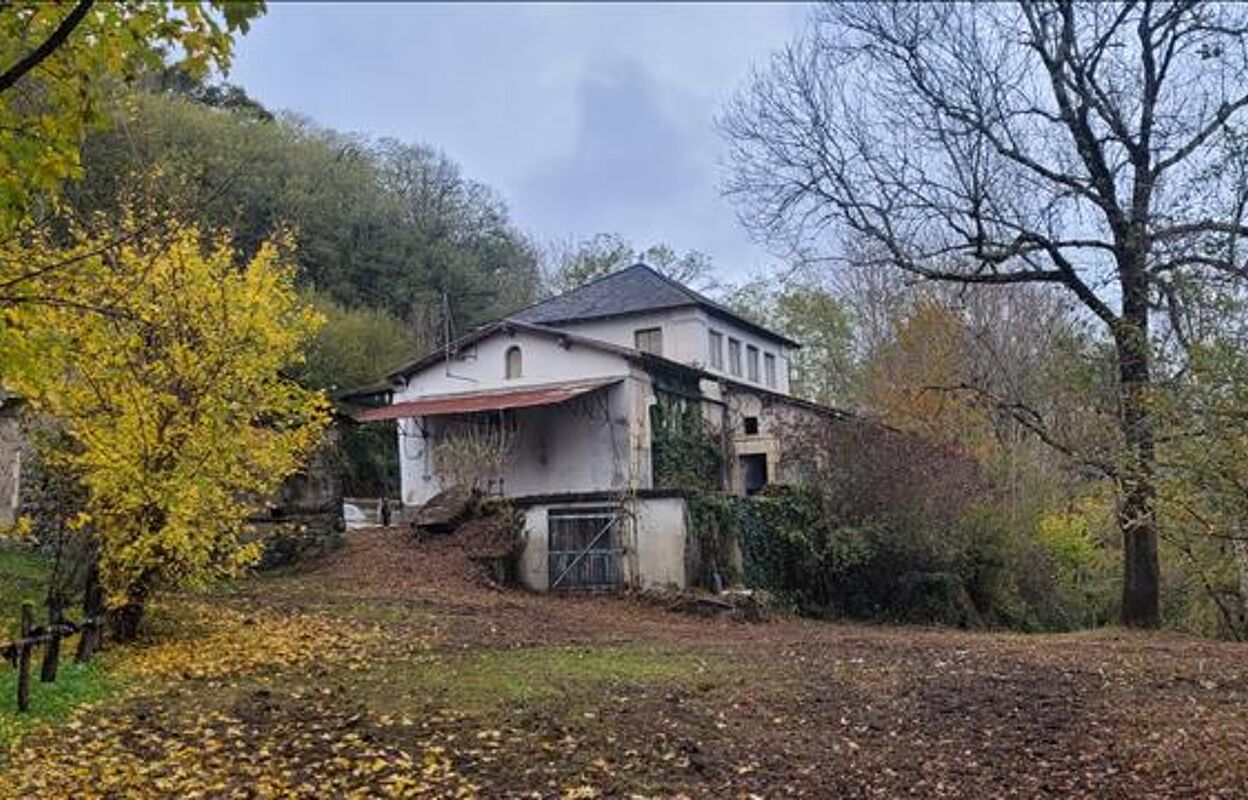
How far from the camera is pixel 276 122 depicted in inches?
1663

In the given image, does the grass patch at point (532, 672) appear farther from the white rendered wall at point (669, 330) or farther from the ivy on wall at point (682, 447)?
the white rendered wall at point (669, 330)

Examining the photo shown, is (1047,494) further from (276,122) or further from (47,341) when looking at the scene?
(276,122)

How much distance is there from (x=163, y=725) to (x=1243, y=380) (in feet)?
26.4

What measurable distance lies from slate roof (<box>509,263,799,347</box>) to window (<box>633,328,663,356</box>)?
2.01 ft

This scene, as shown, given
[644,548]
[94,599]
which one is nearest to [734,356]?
[644,548]

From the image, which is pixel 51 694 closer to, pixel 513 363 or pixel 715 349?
pixel 513 363

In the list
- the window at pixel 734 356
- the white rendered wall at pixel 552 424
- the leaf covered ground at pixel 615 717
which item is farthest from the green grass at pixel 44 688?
the window at pixel 734 356

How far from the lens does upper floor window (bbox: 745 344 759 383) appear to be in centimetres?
3425

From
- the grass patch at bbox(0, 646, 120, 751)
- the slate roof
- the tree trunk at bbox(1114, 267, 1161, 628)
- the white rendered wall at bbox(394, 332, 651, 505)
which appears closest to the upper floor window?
the slate roof

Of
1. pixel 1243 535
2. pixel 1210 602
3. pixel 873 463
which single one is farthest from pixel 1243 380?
pixel 873 463

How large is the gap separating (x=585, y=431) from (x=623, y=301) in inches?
292

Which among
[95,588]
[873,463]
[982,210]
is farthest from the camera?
[873,463]

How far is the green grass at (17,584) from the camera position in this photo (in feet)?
39.4

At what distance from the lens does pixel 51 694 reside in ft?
28.4
